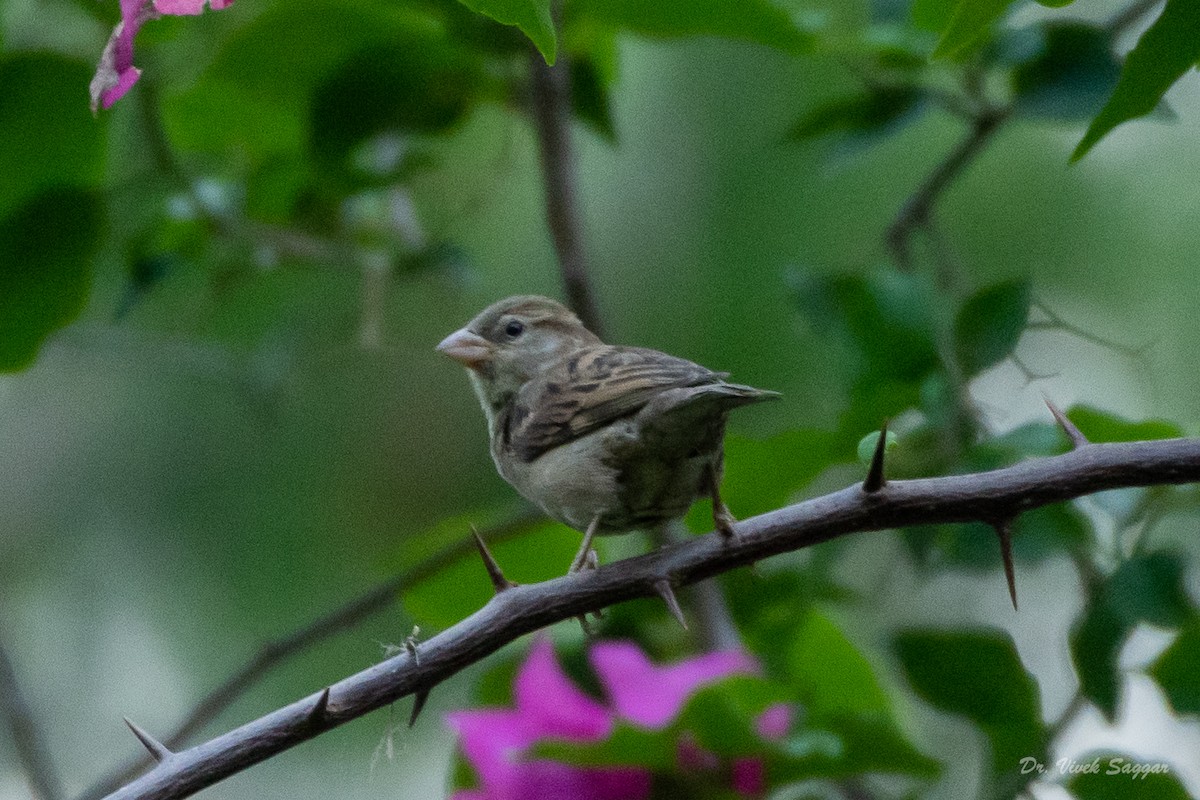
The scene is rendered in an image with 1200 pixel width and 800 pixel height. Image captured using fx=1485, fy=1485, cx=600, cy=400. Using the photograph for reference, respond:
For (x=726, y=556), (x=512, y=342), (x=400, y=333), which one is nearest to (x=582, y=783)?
(x=726, y=556)

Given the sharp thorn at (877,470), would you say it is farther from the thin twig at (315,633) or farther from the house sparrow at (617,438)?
the thin twig at (315,633)

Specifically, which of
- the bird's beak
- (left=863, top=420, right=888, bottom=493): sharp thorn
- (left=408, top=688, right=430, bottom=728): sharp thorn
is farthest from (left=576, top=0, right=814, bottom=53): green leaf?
(left=408, top=688, right=430, bottom=728): sharp thorn

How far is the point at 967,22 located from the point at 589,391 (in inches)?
60.1

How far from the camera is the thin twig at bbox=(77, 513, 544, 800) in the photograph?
13.3ft

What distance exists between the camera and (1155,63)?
80.9 inches

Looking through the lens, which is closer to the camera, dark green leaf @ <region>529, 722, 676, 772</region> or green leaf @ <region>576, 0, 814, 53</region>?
dark green leaf @ <region>529, 722, 676, 772</region>

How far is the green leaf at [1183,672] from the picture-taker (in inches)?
113

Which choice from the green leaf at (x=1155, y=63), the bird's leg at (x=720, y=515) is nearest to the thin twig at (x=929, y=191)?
the bird's leg at (x=720, y=515)

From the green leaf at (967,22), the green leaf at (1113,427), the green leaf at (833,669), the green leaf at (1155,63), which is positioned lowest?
the green leaf at (833,669)

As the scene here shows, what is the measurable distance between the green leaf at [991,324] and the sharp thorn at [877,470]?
4.52 feet

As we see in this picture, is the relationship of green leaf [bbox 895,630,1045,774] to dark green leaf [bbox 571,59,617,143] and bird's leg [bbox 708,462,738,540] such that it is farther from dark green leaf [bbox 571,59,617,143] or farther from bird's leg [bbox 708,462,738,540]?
dark green leaf [bbox 571,59,617,143]

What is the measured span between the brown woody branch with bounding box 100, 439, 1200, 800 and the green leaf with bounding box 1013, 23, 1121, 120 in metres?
2.09

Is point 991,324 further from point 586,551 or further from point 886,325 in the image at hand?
point 586,551

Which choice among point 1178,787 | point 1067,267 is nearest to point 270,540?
point 1067,267
